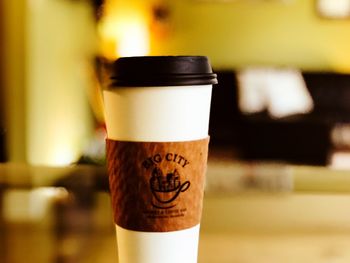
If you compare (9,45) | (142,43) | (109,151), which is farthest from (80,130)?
(109,151)

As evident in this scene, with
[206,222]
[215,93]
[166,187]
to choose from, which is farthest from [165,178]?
[215,93]

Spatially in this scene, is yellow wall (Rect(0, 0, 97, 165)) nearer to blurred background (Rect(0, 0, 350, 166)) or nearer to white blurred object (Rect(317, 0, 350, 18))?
blurred background (Rect(0, 0, 350, 166))

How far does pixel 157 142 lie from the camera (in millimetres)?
596

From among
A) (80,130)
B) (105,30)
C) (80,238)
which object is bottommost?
(80,130)

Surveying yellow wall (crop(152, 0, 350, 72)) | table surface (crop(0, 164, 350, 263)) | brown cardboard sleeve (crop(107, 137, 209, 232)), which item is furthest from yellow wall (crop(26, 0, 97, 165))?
brown cardboard sleeve (crop(107, 137, 209, 232))

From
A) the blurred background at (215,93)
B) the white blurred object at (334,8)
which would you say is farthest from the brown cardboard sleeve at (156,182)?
the white blurred object at (334,8)

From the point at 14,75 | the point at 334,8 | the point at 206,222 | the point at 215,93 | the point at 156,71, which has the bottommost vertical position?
the point at 215,93

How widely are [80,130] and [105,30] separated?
3.22 ft

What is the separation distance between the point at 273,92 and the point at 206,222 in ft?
12.8

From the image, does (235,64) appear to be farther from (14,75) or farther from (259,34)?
(14,75)

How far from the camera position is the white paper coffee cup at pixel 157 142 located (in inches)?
23.1

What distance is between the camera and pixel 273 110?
4648 mm

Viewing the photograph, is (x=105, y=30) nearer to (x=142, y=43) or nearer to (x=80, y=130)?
(x=142, y=43)

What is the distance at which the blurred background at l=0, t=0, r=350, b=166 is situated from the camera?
13.7 feet
